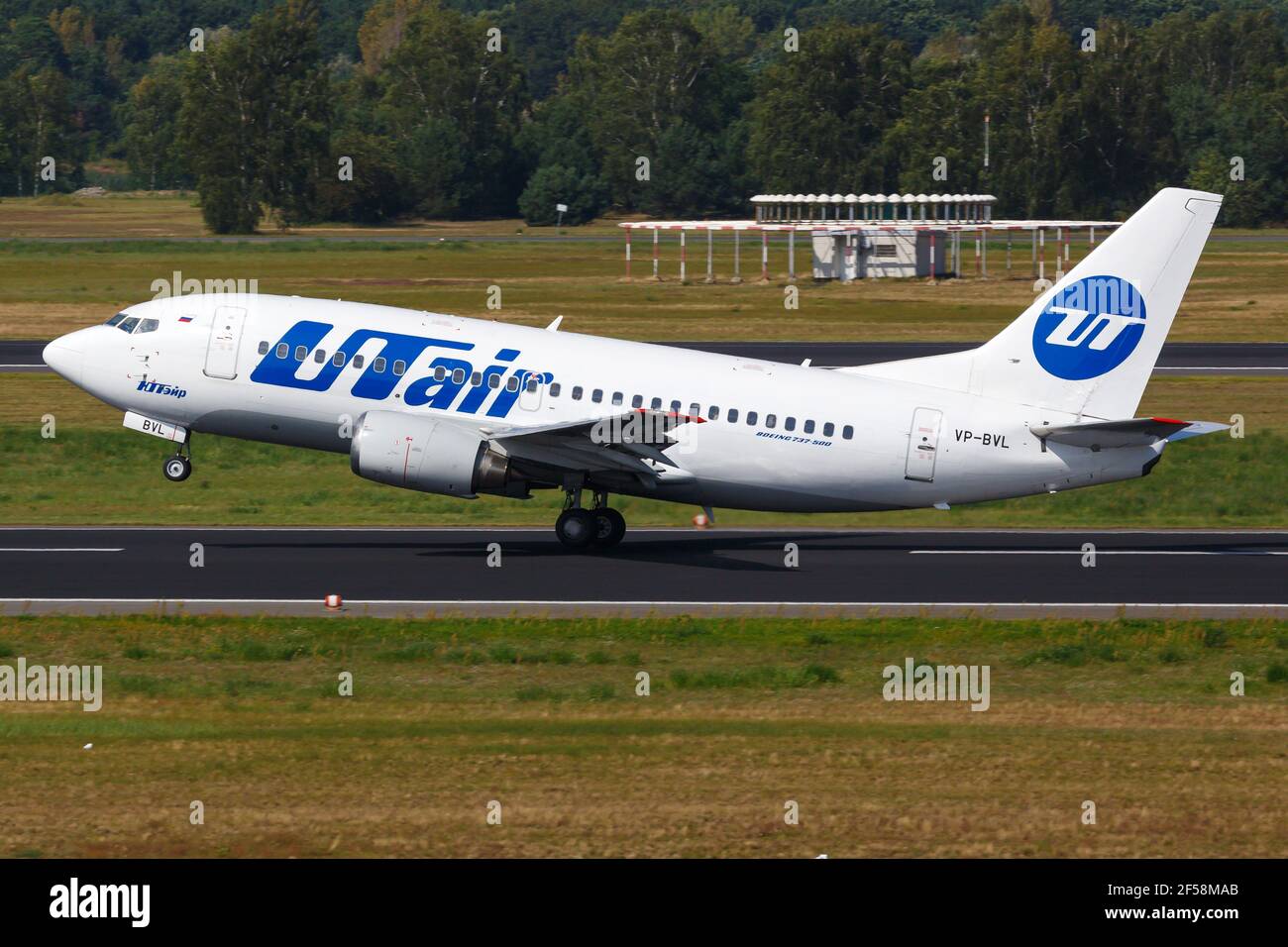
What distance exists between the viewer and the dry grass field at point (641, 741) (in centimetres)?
1988

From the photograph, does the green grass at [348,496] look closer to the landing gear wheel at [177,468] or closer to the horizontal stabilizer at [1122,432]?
the landing gear wheel at [177,468]

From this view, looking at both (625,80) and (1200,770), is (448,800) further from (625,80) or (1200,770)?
(625,80)

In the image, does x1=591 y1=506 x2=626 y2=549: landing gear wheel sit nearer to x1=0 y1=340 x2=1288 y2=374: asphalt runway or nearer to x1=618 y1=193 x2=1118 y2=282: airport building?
x1=0 y1=340 x2=1288 y2=374: asphalt runway

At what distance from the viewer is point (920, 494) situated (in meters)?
37.6

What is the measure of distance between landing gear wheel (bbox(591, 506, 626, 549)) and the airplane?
0.06m

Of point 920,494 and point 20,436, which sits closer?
point 920,494

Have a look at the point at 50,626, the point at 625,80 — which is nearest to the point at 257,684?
the point at 50,626

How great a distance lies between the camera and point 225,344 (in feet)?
126

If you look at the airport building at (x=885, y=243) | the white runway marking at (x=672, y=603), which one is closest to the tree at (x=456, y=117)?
the airport building at (x=885, y=243)

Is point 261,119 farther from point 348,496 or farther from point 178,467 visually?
point 178,467

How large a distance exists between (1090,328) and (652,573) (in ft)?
33.7

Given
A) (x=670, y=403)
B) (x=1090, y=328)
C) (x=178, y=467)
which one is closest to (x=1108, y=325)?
(x=1090, y=328)

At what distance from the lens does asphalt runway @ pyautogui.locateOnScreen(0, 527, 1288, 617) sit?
3303 centimetres

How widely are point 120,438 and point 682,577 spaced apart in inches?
929
